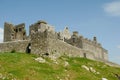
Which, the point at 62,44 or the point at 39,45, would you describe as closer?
the point at 39,45

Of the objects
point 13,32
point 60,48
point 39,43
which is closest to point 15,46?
point 39,43

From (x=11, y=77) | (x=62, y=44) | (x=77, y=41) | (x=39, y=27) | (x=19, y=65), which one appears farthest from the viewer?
(x=77, y=41)

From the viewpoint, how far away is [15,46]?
63.3 meters

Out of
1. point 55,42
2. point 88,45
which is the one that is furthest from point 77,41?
point 55,42

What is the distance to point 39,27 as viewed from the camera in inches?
2778

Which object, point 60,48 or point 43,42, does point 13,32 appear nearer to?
point 60,48

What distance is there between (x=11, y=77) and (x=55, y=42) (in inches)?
749

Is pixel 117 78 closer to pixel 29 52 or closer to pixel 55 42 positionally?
pixel 55 42

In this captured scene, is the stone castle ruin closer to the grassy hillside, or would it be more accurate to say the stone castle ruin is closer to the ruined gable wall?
the ruined gable wall

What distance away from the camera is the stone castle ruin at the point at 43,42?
57375 millimetres

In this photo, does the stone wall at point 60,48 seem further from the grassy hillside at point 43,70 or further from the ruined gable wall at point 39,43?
the grassy hillside at point 43,70

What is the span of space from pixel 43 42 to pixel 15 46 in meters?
9.07

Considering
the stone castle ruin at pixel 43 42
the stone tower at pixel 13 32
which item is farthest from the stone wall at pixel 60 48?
the stone tower at pixel 13 32

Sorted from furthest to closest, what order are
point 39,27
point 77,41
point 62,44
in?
1. point 77,41
2. point 39,27
3. point 62,44
